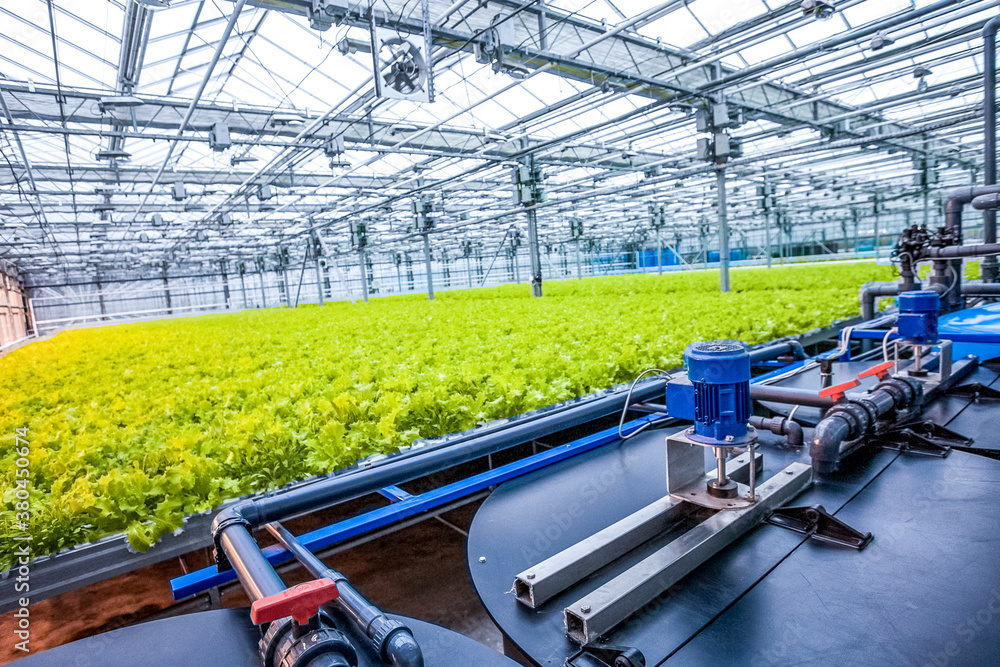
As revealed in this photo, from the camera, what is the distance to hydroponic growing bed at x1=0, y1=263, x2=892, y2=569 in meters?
2.97

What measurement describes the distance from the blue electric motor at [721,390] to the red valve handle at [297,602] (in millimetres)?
1613

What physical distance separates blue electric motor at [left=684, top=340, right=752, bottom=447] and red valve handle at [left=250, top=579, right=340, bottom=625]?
1613 millimetres

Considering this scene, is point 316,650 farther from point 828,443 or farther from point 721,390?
point 828,443

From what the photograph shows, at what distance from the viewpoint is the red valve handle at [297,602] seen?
136 cm

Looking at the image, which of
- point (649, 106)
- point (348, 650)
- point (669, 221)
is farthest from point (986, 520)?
point (669, 221)

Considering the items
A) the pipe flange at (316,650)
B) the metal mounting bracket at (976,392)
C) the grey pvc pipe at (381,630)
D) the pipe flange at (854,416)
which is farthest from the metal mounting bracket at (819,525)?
the metal mounting bracket at (976,392)

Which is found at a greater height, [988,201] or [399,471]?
[988,201]

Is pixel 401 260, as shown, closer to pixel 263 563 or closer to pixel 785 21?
pixel 785 21

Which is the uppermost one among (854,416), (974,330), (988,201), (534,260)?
(534,260)

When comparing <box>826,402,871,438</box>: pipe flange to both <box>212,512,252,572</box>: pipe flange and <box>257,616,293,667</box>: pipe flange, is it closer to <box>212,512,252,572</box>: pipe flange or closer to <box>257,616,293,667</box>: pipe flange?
<box>257,616,293,667</box>: pipe flange

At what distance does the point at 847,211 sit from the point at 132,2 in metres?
50.8

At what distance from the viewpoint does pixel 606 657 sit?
174 centimetres

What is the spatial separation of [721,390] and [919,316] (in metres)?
2.60

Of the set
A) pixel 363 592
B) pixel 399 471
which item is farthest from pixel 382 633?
pixel 363 592
